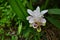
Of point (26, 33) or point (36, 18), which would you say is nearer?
point (36, 18)

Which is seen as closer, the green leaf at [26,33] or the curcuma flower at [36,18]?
the curcuma flower at [36,18]

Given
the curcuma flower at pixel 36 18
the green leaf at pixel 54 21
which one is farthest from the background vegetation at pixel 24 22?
the curcuma flower at pixel 36 18

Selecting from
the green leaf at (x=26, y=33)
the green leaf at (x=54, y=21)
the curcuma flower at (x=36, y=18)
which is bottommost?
the green leaf at (x=26, y=33)

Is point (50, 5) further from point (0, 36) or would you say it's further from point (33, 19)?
point (0, 36)

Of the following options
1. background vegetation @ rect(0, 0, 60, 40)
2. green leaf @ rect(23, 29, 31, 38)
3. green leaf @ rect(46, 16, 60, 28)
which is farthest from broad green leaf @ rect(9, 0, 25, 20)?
green leaf @ rect(46, 16, 60, 28)

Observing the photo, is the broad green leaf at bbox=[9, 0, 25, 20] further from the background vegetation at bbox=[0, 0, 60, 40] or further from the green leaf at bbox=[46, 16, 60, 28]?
the green leaf at bbox=[46, 16, 60, 28]

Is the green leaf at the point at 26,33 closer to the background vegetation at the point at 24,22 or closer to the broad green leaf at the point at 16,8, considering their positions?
the background vegetation at the point at 24,22

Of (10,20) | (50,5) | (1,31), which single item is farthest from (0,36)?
(50,5)

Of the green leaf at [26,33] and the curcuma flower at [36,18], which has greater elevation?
the curcuma flower at [36,18]

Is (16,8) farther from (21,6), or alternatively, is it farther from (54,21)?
(54,21)

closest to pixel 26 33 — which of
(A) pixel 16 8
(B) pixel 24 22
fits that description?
(B) pixel 24 22

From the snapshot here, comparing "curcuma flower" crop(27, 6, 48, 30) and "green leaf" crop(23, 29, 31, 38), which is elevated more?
"curcuma flower" crop(27, 6, 48, 30)

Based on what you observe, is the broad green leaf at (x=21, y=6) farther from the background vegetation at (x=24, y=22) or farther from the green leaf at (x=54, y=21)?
the green leaf at (x=54, y=21)
